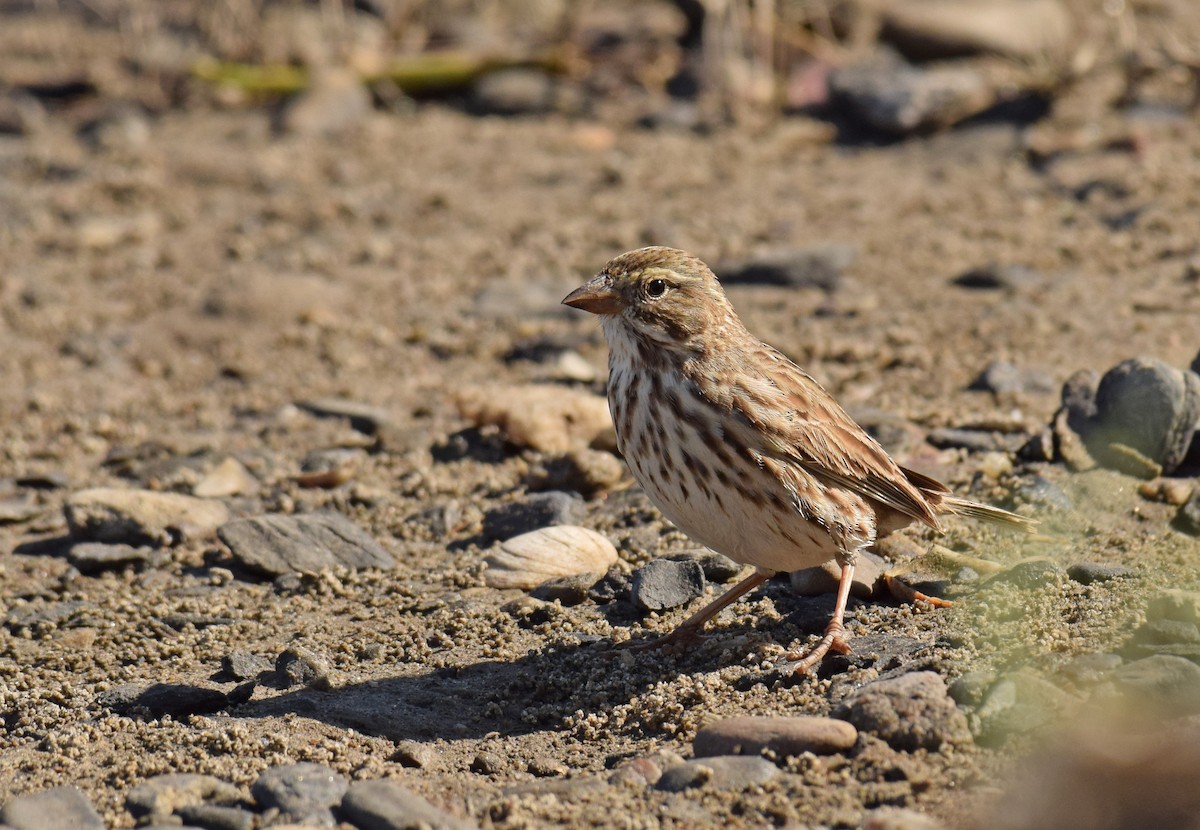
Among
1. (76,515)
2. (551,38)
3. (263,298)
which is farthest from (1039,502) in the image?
(551,38)

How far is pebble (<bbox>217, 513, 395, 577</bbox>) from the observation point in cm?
635

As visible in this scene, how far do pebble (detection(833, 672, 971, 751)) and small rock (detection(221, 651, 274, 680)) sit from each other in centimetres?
208

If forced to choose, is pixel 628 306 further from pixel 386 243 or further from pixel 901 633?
pixel 386 243

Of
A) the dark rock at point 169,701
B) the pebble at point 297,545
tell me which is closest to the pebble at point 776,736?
the dark rock at point 169,701

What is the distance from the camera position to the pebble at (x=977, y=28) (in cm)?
1159

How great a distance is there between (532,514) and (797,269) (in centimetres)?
327

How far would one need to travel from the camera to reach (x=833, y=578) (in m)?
5.79

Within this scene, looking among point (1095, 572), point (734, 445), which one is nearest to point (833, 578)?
point (734, 445)

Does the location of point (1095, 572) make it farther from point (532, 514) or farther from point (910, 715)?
point (532, 514)

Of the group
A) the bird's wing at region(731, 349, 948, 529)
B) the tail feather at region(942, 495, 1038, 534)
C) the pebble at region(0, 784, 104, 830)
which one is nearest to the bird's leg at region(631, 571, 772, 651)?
the bird's wing at region(731, 349, 948, 529)

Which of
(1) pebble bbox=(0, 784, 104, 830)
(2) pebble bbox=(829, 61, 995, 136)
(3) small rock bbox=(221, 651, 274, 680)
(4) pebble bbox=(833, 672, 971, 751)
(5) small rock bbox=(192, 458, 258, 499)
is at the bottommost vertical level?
(5) small rock bbox=(192, 458, 258, 499)

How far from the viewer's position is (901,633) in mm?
5332

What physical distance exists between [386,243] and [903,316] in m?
3.48

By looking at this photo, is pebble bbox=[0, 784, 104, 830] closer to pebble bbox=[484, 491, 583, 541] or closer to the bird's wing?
the bird's wing
